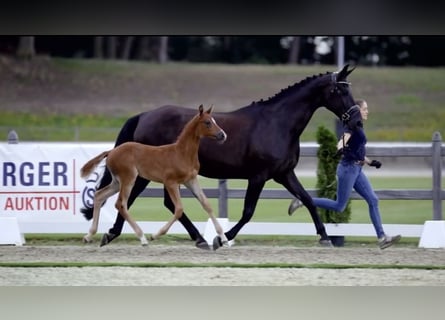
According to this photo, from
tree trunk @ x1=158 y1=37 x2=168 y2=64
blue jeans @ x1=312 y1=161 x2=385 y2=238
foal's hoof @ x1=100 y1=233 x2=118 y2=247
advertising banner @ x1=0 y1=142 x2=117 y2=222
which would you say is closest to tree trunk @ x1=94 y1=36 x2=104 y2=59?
tree trunk @ x1=158 y1=37 x2=168 y2=64

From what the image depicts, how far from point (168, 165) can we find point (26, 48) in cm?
339

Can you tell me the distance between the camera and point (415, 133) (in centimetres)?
1534

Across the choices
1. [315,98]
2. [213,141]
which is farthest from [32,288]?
[315,98]

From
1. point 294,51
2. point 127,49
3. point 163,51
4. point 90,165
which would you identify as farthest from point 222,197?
point 127,49

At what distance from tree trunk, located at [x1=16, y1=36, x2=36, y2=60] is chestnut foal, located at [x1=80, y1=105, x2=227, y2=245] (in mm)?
1877

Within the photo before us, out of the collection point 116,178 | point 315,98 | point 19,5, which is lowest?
point 116,178

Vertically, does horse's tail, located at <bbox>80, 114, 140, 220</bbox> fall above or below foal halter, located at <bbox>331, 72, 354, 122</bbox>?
below

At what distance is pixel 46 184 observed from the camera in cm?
1130

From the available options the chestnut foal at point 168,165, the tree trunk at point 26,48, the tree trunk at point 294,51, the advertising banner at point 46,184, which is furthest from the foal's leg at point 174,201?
the tree trunk at point 294,51

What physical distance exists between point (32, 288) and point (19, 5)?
2.62m

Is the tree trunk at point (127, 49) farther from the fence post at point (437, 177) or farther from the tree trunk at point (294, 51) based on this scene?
the fence post at point (437, 177)

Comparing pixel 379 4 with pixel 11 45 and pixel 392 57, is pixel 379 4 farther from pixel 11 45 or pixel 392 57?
pixel 11 45

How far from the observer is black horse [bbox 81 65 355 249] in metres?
10.4

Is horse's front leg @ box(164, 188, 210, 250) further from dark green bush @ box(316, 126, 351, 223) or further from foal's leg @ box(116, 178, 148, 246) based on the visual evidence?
dark green bush @ box(316, 126, 351, 223)
